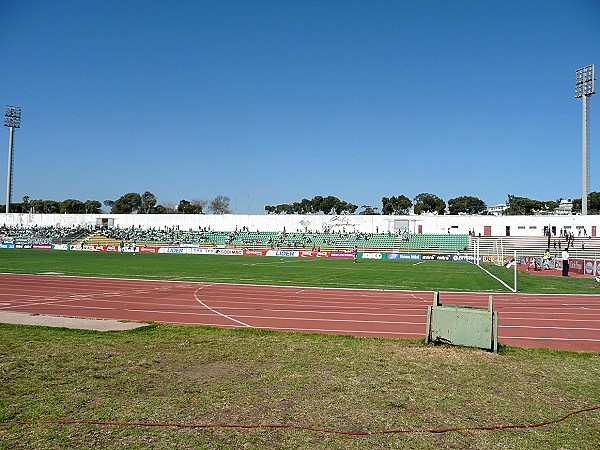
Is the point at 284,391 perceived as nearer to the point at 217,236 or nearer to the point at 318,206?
the point at 217,236

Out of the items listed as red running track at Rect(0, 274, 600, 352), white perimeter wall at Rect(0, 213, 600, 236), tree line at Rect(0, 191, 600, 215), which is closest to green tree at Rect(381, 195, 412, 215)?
tree line at Rect(0, 191, 600, 215)

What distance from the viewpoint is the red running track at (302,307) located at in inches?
473

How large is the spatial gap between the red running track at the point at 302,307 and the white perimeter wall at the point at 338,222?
180ft

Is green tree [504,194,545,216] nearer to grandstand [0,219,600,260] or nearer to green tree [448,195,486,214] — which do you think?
green tree [448,195,486,214]

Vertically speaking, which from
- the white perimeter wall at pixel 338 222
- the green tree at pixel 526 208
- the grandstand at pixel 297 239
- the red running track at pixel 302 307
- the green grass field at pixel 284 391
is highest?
the green tree at pixel 526 208

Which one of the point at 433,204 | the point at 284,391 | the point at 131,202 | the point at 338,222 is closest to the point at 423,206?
the point at 433,204

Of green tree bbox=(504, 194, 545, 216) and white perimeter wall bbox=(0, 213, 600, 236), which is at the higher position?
green tree bbox=(504, 194, 545, 216)

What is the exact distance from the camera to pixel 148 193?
147 m

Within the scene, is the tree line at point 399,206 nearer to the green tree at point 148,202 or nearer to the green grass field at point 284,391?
the green tree at point 148,202

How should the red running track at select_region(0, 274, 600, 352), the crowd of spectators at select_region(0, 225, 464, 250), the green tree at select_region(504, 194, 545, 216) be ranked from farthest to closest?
the green tree at select_region(504, 194, 545, 216) < the crowd of spectators at select_region(0, 225, 464, 250) < the red running track at select_region(0, 274, 600, 352)

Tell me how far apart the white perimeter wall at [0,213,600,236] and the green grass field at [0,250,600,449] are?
67.7 m

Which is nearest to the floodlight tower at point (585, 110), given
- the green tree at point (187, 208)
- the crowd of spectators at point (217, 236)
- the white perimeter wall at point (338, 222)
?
the white perimeter wall at point (338, 222)

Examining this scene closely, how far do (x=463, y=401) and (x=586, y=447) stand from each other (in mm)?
1456

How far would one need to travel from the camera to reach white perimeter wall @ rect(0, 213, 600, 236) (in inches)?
2771
